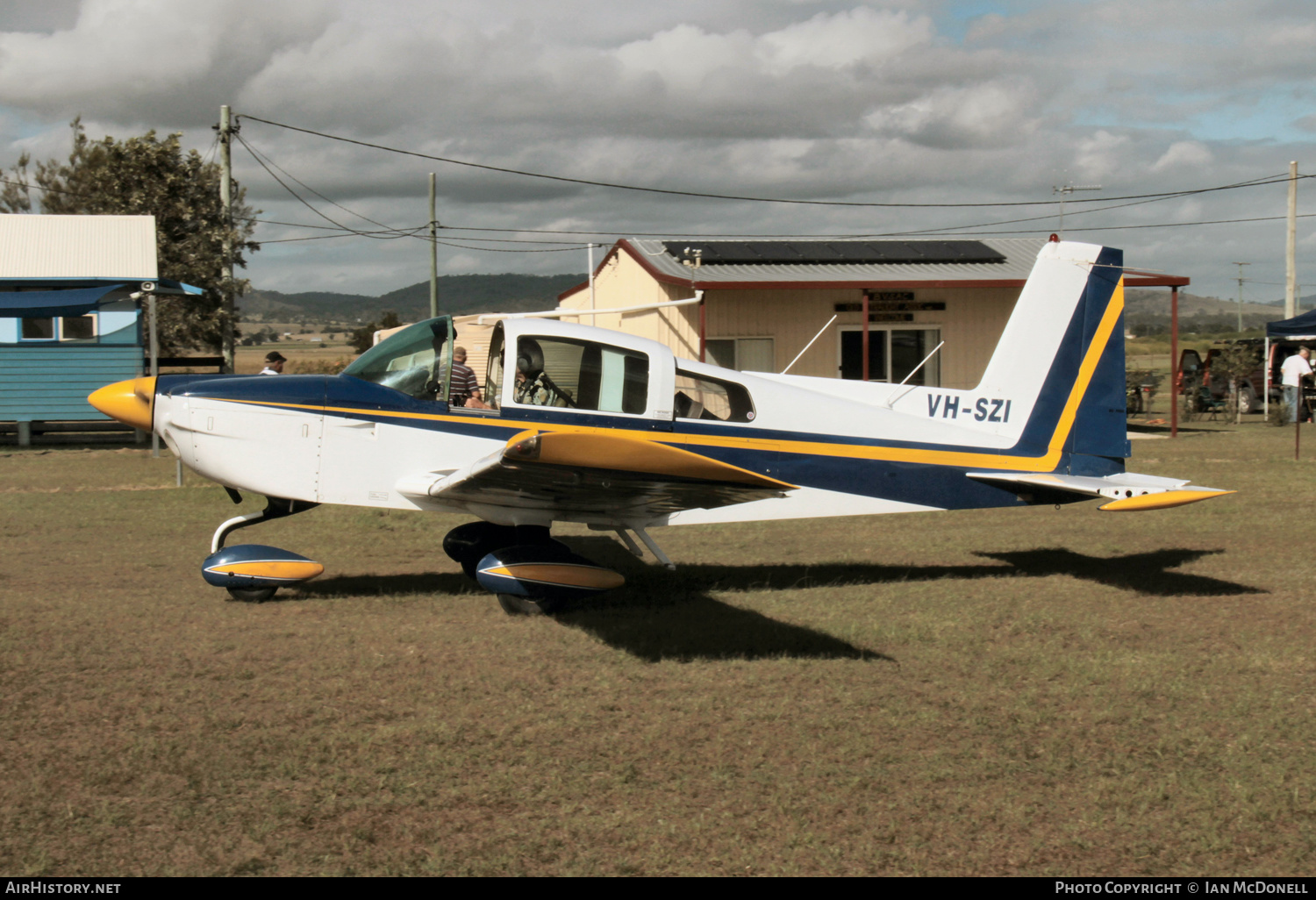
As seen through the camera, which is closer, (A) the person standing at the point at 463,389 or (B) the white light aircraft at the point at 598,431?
(B) the white light aircraft at the point at 598,431

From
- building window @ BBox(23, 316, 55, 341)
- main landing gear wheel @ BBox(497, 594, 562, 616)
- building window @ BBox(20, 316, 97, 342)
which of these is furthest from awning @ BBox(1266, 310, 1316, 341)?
building window @ BBox(23, 316, 55, 341)

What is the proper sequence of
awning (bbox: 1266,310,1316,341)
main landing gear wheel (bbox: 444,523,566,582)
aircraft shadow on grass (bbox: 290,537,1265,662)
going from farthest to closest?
awning (bbox: 1266,310,1316,341) → main landing gear wheel (bbox: 444,523,566,582) → aircraft shadow on grass (bbox: 290,537,1265,662)

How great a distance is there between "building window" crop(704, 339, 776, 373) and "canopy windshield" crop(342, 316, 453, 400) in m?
13.7

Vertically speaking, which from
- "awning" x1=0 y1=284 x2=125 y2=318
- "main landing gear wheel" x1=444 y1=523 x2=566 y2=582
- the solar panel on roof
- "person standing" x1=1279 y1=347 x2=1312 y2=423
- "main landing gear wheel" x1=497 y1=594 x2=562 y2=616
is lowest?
"main landing gear wheel" x1=497 y1=594 x2=562 y2=616

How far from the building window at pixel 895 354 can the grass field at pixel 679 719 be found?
42.3 feet

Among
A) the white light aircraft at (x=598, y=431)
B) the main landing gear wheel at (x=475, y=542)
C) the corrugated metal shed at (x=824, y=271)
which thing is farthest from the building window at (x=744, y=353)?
the main landing gear wheel at (x=475, y=542)

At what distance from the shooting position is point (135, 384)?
23.0 ft

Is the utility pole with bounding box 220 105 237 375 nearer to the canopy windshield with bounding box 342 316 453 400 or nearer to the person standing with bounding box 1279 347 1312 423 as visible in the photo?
the canopy windshield with bounding box 342 316 453 400

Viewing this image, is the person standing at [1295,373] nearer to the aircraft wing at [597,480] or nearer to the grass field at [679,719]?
the grass field at [679,719]

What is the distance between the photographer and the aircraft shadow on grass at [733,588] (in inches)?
241

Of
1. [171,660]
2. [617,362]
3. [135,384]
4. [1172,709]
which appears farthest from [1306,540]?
[135,384]

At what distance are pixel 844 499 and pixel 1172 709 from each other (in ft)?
10.00

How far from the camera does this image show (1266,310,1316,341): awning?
23.4 m

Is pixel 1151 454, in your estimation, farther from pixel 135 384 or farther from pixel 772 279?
pixel 135 384
